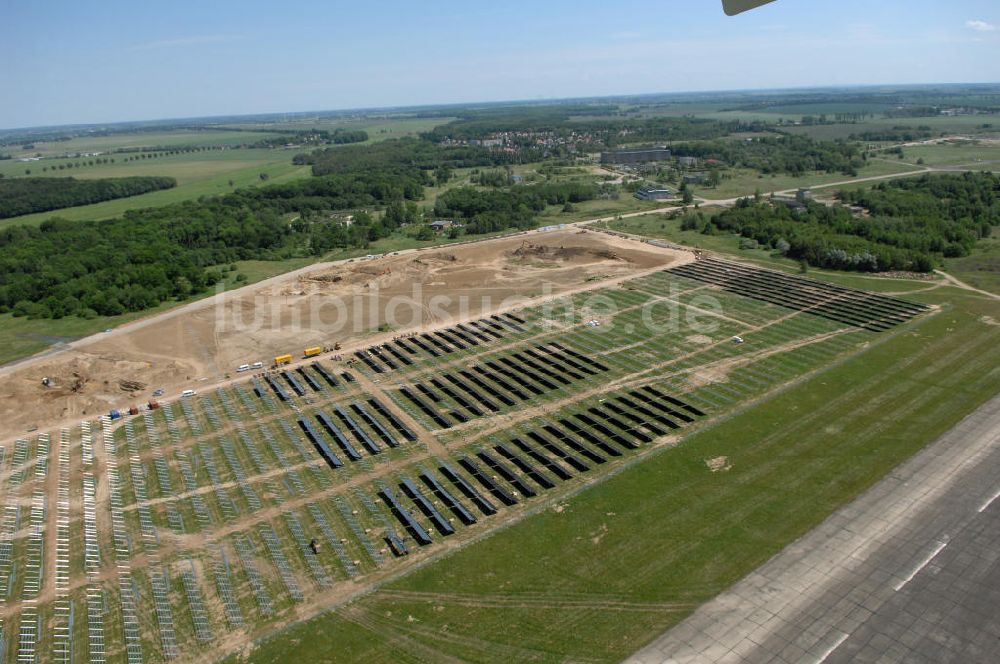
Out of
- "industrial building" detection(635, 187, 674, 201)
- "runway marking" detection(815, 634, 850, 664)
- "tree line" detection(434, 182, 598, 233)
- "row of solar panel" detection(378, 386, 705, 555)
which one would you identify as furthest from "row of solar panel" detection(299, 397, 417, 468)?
"industrial building" detection(635, 187, 674, 201)

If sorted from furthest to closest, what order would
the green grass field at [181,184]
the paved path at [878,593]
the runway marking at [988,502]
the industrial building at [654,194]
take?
the green grass field at [181,184]
the industrial building at [654,194]
the runway marking at [988,502]
the paved path at [878,593]

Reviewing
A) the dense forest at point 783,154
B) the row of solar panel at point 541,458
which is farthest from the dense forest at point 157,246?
the dense forest at point 783,154

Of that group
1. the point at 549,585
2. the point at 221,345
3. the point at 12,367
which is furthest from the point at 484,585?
the point at 12,367

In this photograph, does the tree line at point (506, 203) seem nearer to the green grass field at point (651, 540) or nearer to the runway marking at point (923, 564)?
the green grass field at point (651, 540)

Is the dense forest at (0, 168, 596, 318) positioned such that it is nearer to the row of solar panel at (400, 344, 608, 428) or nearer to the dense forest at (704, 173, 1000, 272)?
the dense forest at (704, 173, 1000, 272)

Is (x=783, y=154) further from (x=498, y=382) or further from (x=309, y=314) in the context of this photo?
(x=498, y=382)

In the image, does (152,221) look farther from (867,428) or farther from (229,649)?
(867,428)

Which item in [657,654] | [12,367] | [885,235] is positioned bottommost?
[657,654]
